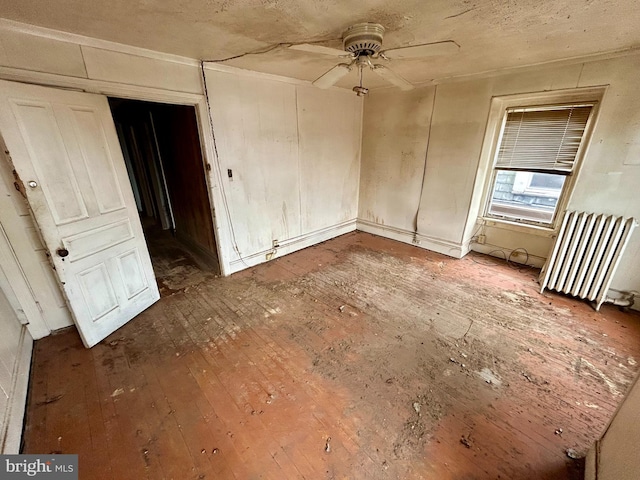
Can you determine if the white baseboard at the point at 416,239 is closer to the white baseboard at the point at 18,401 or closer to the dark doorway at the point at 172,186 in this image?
the dark doorway at the point at 172,186

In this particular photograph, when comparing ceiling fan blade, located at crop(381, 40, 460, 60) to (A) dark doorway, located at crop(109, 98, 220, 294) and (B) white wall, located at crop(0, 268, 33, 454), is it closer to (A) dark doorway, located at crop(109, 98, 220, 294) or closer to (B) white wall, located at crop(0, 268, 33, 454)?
(A) dark doorway, located at crop(109, 98, 220, 294)

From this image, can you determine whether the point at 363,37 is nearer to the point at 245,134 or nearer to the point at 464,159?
the point at 245,134

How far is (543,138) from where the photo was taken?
3152 millimetres

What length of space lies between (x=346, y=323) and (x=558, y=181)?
10.3 ft

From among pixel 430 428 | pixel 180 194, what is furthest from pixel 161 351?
pixel 180 194

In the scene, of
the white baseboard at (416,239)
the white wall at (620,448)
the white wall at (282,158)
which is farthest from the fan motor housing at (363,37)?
the white baseboard at (416,239)

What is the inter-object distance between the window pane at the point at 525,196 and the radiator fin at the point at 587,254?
687 millimetres

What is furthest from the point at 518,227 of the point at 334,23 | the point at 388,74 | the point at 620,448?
the point at 334,23

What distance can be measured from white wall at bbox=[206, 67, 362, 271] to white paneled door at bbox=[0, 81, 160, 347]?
40.3 inches

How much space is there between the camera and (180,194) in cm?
402

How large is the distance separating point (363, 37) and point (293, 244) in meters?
2.86

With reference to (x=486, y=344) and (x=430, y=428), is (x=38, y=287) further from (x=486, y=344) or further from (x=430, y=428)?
(x=486, y=344)

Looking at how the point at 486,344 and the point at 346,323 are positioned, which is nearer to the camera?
the point at 486,344

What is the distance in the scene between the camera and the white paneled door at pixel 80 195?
1.81 m
